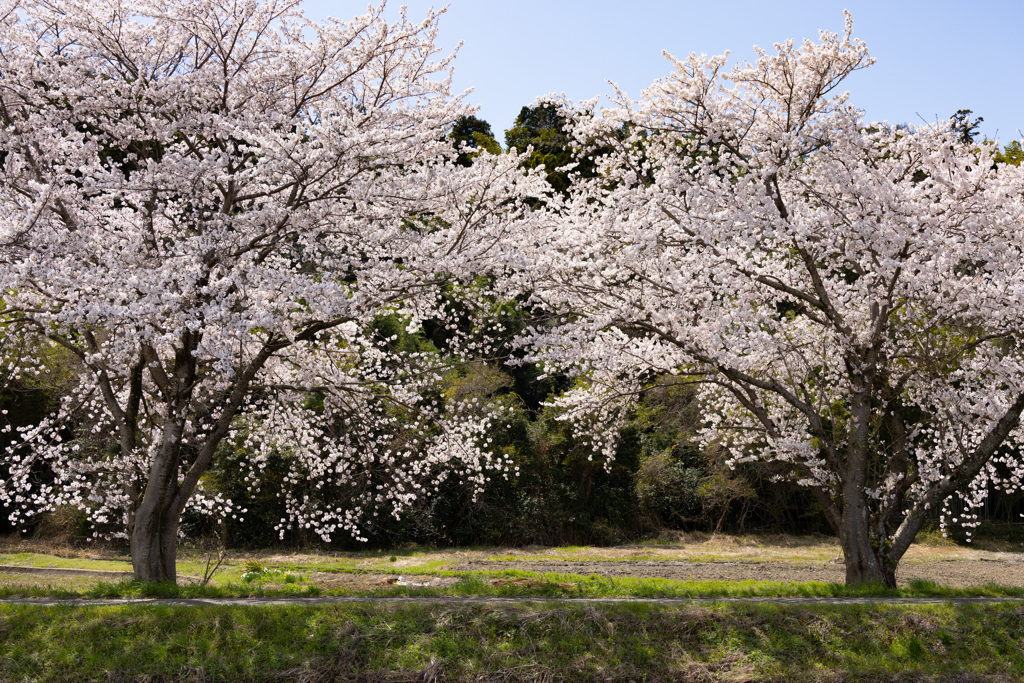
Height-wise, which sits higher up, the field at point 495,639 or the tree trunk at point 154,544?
the tree trunk at point 154,544

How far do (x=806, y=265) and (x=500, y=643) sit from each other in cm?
636

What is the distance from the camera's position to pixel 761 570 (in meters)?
14.1

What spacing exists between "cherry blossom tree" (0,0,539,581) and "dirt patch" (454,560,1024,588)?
5294 millimetres

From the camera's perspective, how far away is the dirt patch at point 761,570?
41.7 feet

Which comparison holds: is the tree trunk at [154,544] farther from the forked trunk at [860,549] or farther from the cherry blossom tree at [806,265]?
the forked trunk at [860,549]

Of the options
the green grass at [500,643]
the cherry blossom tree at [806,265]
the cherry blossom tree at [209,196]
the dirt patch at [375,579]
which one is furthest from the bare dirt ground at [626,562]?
the cherry blossom tree at [209,196]

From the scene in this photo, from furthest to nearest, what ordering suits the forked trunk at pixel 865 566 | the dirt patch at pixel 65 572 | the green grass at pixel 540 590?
the dirt patch at pixel 65 572 < the forked trunk at pixel 865 566 < the green grass at pixel 540 590

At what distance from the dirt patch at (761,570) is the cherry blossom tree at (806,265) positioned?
9.86 feet

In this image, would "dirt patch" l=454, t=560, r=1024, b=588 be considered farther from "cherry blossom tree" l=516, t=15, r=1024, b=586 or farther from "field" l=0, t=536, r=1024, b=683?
"field" l=0, t=536, r=1024, b=683

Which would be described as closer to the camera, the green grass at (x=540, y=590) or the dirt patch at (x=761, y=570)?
the green grass at (x=540, y=590)

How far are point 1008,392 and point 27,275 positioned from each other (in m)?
12.8

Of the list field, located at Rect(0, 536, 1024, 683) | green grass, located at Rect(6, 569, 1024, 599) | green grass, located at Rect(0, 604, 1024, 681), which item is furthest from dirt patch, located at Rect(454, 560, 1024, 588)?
green grass, located at Rect(0, 604, 1024, 681)

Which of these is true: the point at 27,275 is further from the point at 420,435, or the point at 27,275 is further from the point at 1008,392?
the point at 1008,392

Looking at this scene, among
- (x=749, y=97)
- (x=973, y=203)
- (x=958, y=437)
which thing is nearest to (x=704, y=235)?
(x=749, y=97)
